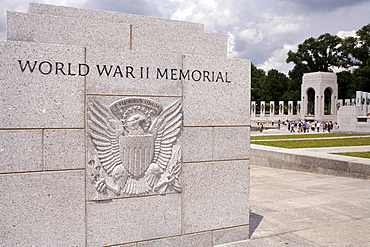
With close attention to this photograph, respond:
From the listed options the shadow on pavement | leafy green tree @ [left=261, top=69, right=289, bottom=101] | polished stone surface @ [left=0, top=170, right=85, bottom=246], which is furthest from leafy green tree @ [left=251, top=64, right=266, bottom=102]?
polished stone surface @ [left=0, top=170, right=85, bottom=246]

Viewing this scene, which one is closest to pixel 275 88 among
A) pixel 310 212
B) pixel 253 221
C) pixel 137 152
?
pixel 310 212

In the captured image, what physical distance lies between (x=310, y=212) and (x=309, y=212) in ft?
0.06

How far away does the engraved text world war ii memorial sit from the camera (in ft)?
13.5

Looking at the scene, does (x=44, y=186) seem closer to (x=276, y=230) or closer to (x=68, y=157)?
(x=68, y=157)

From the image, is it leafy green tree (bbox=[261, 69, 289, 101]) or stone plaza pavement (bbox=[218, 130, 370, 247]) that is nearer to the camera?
stone plaza pavement (bbox=[218, 130, 370, 247])

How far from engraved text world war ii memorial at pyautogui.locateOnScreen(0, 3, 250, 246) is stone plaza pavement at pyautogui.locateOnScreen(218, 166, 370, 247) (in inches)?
26.6

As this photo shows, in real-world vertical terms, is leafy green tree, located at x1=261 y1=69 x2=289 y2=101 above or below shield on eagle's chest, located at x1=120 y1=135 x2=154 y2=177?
above

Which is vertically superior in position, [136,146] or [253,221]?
[136,146]

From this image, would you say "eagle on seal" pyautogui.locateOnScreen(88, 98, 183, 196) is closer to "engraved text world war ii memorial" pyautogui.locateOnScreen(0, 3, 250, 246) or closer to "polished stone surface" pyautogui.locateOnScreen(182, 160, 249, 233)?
"engraved text world war ii memorial" pyautogui.locateOnScreen(0, 3, 250, 246)

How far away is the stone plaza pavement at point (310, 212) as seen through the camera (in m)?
5.30

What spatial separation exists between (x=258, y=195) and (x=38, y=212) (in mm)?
5487

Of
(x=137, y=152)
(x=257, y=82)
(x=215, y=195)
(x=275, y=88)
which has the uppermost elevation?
(x=257, y=82)

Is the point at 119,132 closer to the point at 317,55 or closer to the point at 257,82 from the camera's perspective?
the point at 317,55

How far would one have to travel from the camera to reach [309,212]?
6.71 metres
